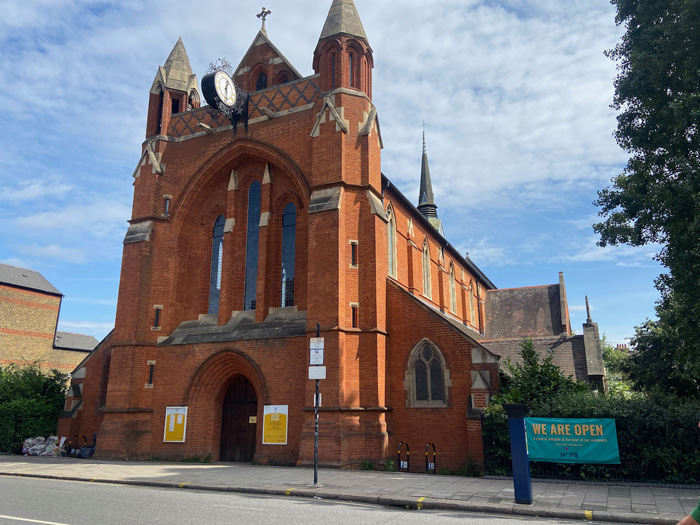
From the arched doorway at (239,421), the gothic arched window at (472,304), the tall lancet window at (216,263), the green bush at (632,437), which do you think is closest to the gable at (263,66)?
the tall lancet window at (216,263)

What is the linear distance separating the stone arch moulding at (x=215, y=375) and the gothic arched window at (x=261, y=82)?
11750 mm

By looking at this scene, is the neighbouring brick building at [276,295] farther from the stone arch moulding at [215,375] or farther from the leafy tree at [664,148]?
the leafy tree at [664,148]

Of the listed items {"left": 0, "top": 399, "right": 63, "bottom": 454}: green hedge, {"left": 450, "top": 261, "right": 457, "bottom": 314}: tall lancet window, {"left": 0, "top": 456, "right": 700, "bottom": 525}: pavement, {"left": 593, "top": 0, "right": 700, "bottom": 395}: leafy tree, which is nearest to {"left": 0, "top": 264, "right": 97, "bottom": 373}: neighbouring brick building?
{"left": 0, "top": 399, "right": 63, "bottom": 454}: green hedge

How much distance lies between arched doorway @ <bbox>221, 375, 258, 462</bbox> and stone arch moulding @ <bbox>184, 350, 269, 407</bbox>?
474mm

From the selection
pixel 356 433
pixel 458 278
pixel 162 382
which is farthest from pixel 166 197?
pixel 458 278

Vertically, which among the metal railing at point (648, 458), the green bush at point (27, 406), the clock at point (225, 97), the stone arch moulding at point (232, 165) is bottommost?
the metal railing at point (648, 458)

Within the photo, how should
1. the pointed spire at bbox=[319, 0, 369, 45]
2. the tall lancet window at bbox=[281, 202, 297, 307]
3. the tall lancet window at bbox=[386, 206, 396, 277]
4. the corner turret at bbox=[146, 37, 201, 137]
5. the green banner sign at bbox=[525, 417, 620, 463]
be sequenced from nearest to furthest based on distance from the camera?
the green banner sign at bbox=[525, 417, 620, 463] < the tall lancet window at bbox=[281, 202, 297, 307] < the pointed spire at bbox=[319, 0, 369, 45] < the tall lancet window at bbox=[386, 206, 396, 277] < the corner turret at bbox=[146, 37, 201, 137]

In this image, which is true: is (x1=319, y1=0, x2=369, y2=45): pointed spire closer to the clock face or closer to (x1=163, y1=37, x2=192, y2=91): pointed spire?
the clock face

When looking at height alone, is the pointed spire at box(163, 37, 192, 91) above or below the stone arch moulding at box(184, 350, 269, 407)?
above

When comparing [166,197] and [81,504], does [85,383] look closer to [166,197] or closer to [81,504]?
[166,197]

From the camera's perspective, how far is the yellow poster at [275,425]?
680 inches

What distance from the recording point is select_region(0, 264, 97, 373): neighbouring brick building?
126ft

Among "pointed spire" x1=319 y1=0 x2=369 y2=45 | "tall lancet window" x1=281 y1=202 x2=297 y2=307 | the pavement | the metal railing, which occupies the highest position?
"pointed spire" x1=319 y1=0 x2=369 y2=45

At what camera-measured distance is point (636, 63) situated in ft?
43.5
